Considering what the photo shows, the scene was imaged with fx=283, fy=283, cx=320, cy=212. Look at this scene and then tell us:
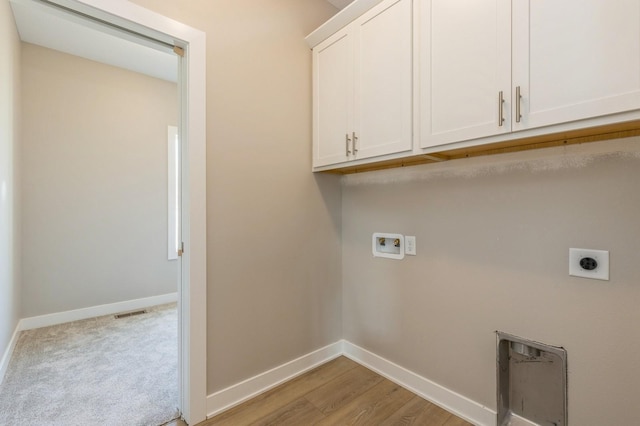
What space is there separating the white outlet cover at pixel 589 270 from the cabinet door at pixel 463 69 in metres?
0.66

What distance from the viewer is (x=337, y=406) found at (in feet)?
5.66

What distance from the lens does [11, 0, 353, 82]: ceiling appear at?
2.50 meters

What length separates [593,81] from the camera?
994 millimetres

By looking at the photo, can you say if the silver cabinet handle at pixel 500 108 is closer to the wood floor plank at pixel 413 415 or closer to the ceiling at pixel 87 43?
the wood floor plank at pixel 413 415

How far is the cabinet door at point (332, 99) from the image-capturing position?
6.14 ft

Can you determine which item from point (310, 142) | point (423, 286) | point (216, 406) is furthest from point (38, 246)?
point (423, 286)

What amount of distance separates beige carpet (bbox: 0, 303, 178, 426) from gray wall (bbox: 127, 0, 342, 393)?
55 centimetres

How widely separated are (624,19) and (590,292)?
106cm

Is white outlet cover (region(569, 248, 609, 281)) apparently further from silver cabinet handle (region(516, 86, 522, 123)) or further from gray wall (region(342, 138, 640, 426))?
silver cabinet handle (region(516, 86, 522, 123))

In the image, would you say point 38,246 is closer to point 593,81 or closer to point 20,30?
point 20,30

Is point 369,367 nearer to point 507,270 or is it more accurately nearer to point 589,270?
point 507,270

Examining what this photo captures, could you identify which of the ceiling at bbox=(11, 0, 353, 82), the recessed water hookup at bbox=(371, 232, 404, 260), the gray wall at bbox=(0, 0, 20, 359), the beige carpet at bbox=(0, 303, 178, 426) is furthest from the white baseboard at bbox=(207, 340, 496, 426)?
the ceiling at bbox=(11, 0, 353, 82)

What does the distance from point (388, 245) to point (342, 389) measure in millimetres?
1017

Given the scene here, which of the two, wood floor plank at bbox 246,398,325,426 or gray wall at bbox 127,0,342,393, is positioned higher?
gray wall at bbox 127,0,342,393
